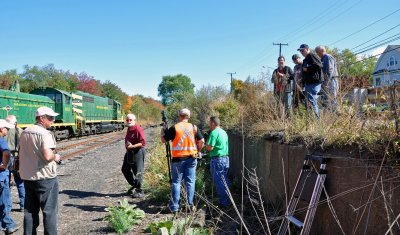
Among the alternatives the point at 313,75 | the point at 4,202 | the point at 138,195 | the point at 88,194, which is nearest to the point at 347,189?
the point at 313,75

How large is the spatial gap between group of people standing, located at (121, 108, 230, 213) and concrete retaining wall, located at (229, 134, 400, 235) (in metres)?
0.92

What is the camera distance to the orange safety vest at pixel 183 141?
7074 millimetres

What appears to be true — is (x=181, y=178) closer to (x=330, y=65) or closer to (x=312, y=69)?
(x=312, y=69)

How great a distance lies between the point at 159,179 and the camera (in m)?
9.56

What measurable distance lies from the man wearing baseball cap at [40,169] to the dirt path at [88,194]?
3.66ft

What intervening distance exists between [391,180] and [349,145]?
115cm

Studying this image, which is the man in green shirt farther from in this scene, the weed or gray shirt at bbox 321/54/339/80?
gray shirt at bbox 321/54/339/80

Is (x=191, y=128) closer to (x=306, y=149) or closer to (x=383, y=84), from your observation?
(x=306, y=149)

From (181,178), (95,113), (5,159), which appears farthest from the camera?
(95,113)

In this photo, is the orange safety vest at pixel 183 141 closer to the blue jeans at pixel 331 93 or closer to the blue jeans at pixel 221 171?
the blue jeans at pixel 221 171

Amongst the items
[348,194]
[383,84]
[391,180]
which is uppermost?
[383,84]

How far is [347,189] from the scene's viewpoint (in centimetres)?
436

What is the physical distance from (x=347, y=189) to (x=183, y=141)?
11.0 ft

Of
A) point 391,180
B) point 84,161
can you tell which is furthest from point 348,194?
point 84,161
